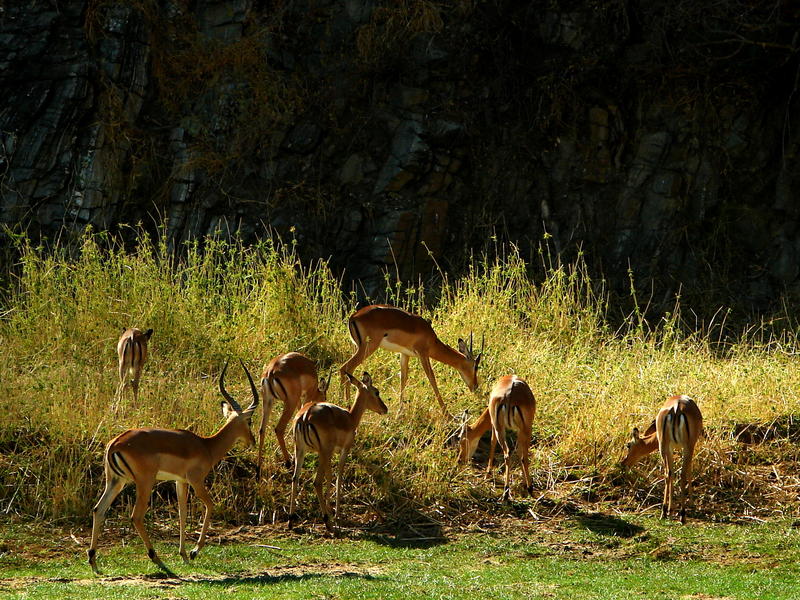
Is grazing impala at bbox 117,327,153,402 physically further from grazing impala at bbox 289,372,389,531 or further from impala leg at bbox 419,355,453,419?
impala leg at bbox 419,355,453,419

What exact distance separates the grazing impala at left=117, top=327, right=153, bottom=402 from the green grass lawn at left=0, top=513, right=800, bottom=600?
171cm

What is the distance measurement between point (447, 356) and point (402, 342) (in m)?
0.55

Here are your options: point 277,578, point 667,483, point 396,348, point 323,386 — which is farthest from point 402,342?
point 277,578

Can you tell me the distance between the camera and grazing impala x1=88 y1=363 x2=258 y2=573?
6.16 metres

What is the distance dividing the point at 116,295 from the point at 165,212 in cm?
352

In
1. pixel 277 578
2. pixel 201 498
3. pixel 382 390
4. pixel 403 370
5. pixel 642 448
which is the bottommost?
pixel 277 578

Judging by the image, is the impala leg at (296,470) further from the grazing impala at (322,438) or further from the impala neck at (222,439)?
the impala neck at (222,439)

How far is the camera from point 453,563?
692 centimetres

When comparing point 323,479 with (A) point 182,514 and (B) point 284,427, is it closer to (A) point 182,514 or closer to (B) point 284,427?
(B) point 284,427

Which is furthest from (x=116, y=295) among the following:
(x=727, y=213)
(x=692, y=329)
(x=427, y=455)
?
(x=727, y=213)

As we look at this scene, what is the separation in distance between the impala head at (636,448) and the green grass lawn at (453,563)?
1.81 feet

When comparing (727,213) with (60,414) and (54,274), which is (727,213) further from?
(60,414)

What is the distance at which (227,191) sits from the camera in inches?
601

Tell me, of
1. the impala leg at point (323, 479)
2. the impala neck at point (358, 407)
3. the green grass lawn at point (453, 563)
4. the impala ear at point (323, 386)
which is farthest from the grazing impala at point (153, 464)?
the impala ear at point (323, 386)
